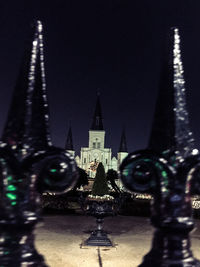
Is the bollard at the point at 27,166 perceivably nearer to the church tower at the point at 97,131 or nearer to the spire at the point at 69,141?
the church tower at the point at 97,131

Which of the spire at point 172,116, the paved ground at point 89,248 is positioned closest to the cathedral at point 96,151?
the paved ground at point 89,248

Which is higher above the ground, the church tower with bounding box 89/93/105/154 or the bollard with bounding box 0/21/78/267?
the church tower with bounding box 89/93/105/154

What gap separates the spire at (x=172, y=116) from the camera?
128 cm

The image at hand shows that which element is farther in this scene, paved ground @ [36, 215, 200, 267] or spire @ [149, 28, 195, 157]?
paved ground @ [36, 215, 200, 267]

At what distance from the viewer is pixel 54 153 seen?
120 centimetres

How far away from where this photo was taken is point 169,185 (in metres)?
1.20

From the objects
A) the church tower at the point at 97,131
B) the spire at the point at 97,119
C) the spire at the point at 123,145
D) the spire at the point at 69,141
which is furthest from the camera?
the spire at the point at 69,141

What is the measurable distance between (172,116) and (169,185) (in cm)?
33

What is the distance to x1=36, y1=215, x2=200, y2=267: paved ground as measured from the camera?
6631 millimetres

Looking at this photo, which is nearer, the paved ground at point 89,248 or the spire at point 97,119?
the paved ground at point 89,248

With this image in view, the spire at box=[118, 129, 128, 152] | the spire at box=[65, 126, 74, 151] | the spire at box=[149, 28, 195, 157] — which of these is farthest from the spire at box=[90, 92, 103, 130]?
the spire at box=[149, 28, 195, 157]

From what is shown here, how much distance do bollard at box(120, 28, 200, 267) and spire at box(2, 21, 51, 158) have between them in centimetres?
41

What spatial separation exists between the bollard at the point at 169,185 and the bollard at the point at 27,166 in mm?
297

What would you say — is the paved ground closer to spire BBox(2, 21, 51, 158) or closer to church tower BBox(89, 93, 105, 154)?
spire BBox(2, 21, 51, 158)
